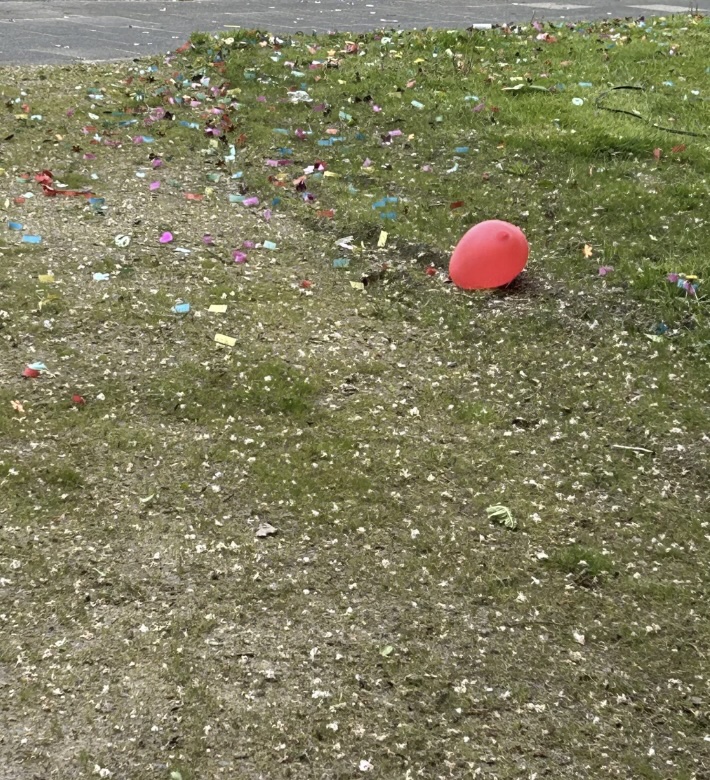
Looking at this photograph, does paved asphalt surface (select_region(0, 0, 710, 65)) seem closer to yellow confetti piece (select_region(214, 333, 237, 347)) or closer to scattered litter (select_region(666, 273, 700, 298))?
yellow confetti piece (select_region(214, 333, 237, 347))

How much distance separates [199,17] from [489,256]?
301 inches

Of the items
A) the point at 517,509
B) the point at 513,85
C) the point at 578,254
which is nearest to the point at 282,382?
the point at 517,509

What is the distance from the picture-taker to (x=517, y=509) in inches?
156

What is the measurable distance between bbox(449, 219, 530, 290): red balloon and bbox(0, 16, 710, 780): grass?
0.12 meters

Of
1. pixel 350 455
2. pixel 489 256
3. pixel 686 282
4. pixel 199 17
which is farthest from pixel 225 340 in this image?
pixel 199 17

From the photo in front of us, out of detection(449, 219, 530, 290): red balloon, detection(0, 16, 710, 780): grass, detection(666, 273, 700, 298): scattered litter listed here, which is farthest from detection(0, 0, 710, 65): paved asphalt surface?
detection(666, 273, 700, 298): scattered litter

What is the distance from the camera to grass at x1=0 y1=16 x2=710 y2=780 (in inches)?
121

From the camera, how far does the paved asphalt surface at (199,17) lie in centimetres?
980

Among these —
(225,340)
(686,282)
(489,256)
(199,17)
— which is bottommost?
(225,340)

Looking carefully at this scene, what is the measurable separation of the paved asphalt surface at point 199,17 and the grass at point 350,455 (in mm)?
2556

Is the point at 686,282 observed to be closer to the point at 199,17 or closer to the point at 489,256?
the point at 489,256

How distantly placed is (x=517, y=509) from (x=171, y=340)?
2.15 meters

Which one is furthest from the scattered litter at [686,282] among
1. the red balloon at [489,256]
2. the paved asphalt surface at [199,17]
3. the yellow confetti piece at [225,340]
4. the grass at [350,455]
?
the paved asphalt surface at [199,17]

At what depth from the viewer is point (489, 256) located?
5418 mm
